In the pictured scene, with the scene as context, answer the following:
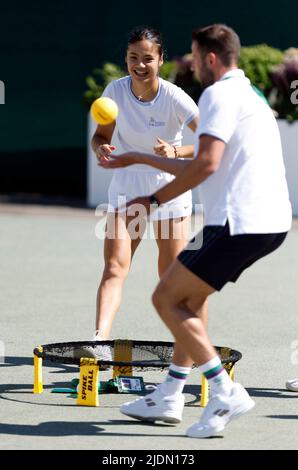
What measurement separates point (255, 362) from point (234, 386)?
5.96 ft

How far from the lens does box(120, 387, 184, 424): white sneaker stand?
579 centimetres

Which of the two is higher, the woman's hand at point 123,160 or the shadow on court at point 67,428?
the woman's hand at point 123,160

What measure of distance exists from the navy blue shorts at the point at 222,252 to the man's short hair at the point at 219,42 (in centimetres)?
78

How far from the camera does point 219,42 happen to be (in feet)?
17.7

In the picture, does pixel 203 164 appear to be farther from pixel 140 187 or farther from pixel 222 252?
pixel 140 187

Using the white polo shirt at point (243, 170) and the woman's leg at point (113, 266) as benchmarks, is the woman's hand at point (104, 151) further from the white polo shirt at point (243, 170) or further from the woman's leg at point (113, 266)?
the white polo shirt at point (243, 170)

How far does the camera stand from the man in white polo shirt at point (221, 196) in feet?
17.3

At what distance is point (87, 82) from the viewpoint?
17062mm

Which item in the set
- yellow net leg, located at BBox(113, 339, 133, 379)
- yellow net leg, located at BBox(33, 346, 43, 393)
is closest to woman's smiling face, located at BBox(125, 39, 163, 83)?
yellow net leg, located at BBox(113, 339, 133, 379)

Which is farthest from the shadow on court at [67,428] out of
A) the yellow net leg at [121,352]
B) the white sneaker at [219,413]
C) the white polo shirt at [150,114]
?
A: the white polo shirt at [150,114]

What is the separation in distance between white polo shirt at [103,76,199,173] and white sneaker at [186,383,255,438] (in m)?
1.89

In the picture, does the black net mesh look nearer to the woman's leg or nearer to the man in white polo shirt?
the woman's leg
